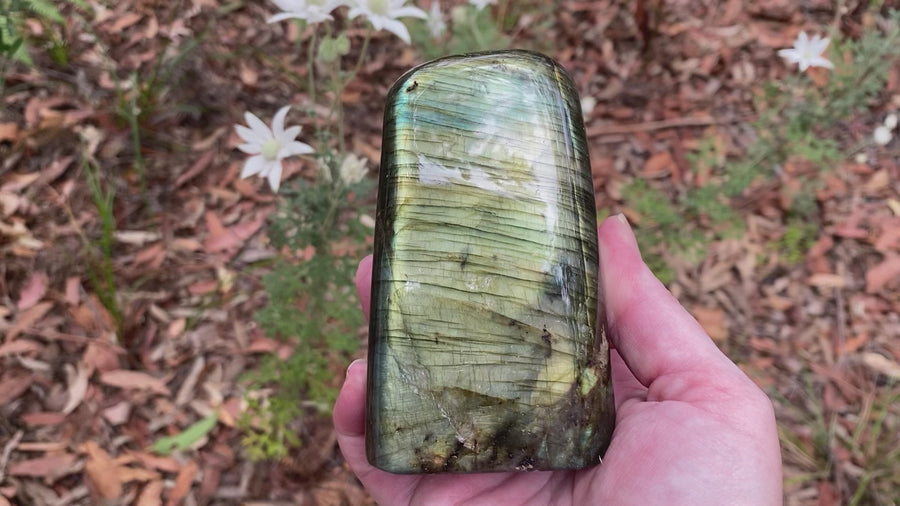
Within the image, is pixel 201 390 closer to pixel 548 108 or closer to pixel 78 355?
pixel 78 355

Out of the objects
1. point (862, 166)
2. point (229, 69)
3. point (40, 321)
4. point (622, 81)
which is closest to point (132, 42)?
point (229, 69)

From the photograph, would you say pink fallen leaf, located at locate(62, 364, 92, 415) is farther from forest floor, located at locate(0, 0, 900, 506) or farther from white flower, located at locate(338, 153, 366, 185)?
white flower, located at locate(338, 153, 366, 185)

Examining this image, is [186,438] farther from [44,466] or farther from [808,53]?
[808,53]

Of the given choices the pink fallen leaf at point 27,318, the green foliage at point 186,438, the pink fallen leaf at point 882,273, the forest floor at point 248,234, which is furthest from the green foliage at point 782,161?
the pink fallen leaf at point 27,318

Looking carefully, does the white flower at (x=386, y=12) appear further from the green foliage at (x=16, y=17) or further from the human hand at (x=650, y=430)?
the green foliage at (x=16, y=17)

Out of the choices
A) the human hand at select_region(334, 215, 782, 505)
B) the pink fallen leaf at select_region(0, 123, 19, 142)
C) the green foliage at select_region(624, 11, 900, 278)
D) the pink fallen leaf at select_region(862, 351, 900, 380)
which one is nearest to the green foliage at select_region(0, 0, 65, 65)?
the pink fallen leaf at select_region(0, 123, 19, 142)

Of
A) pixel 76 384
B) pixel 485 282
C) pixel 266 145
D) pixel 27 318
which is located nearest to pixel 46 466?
pixel 76 384
